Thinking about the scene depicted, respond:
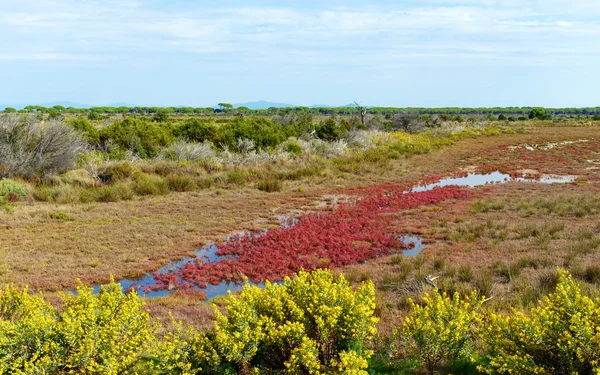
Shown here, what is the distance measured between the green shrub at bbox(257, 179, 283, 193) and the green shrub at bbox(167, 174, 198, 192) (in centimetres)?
342

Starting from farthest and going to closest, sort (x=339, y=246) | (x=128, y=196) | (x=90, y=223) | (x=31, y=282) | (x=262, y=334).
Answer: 1. (x=128, y=196)
2. (x=90, y=223)
3. (x=339, y=246)
4. (x=31, y=282)
5. (x=262, y=334)

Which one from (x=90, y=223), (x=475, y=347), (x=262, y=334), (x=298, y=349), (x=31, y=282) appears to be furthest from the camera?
(x=90, y=223)

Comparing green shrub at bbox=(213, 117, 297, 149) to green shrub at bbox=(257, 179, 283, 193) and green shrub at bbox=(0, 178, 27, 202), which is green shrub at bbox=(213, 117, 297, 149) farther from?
green shrub at bbox=(0, 178, 27, 202)

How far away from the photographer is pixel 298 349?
4.09 meters

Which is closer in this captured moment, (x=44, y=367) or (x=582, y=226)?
(x=44, y=367)

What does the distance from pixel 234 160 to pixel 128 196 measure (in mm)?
8233

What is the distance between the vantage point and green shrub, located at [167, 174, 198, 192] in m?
21.1

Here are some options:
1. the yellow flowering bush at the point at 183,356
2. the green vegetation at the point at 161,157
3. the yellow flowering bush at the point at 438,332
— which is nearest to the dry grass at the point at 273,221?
the green vegetation at the point at 161,157

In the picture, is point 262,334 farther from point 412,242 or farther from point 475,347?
point 412,242

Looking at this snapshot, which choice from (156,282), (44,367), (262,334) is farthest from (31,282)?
(262,334)

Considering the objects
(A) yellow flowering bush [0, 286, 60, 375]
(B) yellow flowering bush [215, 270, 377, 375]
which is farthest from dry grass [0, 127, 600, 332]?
(A) yellow flowering bush [0, 286, 60, 375]

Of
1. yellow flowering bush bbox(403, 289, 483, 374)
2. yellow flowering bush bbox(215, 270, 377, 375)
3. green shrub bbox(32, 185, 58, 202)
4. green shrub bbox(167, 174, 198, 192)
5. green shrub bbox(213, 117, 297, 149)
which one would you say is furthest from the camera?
green shrub bbox(213, 117, 297, 149)

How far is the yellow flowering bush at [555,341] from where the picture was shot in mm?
3857

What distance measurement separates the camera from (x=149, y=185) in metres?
20.0
